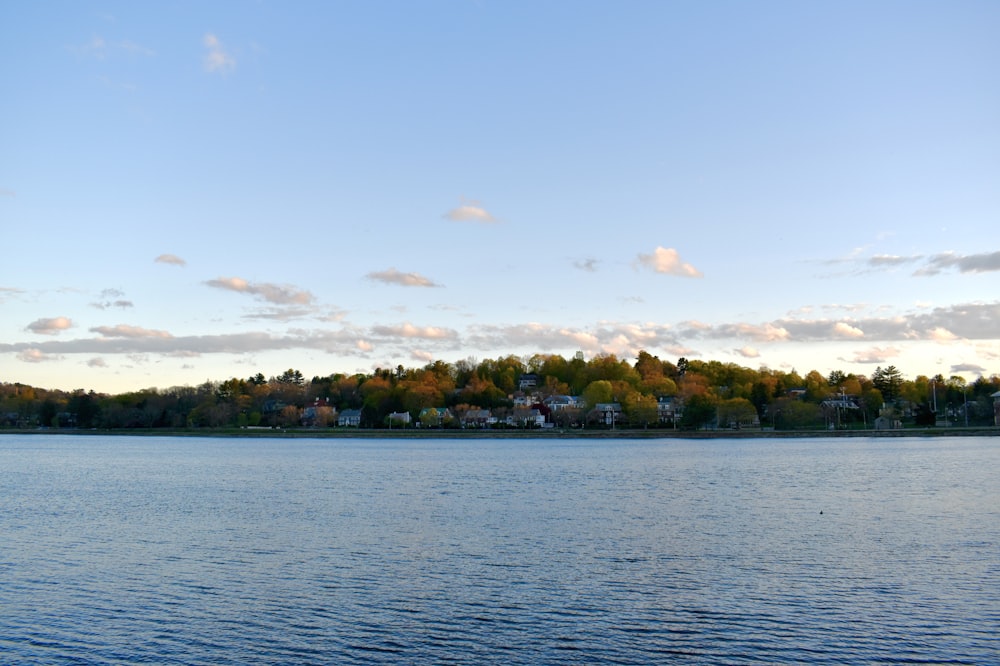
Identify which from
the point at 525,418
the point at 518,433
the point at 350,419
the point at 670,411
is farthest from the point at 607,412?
the point at 350,419

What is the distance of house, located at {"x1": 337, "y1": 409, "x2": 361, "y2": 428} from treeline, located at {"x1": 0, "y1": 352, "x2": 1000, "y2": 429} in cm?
207

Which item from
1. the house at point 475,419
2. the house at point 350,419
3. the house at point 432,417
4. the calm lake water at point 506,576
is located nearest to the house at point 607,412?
the house at point 475,419

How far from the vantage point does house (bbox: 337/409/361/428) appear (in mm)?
167400

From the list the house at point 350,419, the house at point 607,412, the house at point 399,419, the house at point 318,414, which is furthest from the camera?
the house at point 350,419

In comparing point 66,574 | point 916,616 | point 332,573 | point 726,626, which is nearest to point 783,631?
point 726,626

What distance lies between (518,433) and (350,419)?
4265 cm

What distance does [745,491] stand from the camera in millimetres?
42438

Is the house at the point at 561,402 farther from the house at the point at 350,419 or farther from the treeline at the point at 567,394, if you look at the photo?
the house at the point at 350,419

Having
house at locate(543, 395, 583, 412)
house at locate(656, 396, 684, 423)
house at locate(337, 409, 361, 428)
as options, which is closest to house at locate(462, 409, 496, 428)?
house at locate(543, 395, 583, 412)

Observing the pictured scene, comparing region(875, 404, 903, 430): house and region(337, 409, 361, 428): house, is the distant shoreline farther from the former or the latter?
region(337, 409, 361, 428): house

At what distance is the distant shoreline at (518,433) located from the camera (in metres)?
120

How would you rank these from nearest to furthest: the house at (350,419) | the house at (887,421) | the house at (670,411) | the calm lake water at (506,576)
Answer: the calm lake water at (506,576)
the house at (887,421)
the house at (670,411)
the house at (350,419)

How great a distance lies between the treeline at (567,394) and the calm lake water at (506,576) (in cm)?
10234

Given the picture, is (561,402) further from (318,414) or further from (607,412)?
(318,414)
